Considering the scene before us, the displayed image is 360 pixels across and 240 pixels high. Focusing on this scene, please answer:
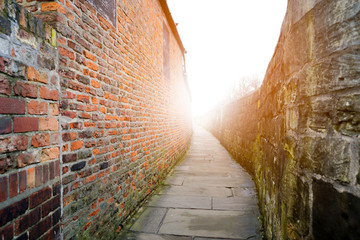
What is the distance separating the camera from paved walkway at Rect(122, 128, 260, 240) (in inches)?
95.3

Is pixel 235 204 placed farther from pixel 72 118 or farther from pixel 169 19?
pixel 169 19

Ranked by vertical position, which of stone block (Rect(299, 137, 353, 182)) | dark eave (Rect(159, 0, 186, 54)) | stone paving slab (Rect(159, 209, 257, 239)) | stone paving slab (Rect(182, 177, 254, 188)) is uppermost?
dark eave (Rect(159, 0, 186, 54))

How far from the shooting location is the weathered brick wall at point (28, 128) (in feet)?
3.33

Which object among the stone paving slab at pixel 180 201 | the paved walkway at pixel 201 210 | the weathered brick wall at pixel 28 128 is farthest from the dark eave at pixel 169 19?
the stone paving slab at pixel 180 201

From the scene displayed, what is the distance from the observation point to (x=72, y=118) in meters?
1.66

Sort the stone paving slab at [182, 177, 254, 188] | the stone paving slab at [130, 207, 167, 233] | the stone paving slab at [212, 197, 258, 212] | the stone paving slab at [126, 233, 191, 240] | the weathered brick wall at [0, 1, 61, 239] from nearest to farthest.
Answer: the weathered brick wall at [0, 1, 61, 239]
the stone paving slab at [126, 233, 191, 240]
the stone paving slab at [130, 207, 167, 233]
the stone paving slab at [212, 197, 258, 212]
the stone paving slab at [182, 177, 254, 188]

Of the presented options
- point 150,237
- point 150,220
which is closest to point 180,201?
point 150,220

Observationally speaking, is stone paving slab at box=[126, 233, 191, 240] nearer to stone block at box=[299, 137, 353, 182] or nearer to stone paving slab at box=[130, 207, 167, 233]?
stone paving slab at box=[130, 207, 167, 233]

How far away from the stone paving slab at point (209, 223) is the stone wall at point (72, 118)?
0.67 meters

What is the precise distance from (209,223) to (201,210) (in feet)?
1.22

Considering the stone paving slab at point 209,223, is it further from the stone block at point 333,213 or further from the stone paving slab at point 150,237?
the stone block at point 333,213

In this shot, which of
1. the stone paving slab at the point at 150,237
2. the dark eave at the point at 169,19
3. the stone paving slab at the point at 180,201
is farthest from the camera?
the dark eave at the point at 169,19

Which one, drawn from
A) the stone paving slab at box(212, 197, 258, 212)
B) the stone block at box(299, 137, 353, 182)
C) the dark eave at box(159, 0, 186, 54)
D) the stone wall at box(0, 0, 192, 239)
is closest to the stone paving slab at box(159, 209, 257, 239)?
the stone paving slab at box(212, 197, 258, 212)

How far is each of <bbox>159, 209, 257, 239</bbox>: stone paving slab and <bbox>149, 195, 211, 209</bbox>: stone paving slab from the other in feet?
0.57
